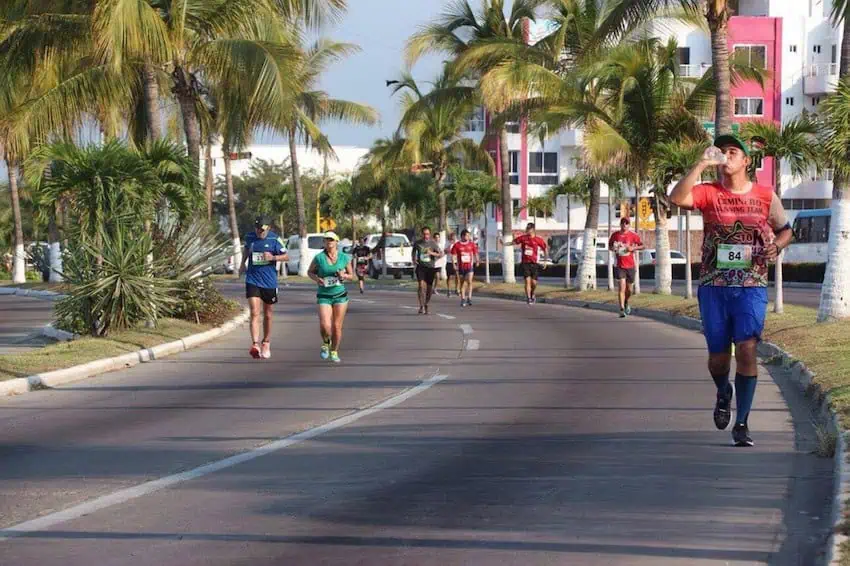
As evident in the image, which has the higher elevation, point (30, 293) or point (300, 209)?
point (300, 209)

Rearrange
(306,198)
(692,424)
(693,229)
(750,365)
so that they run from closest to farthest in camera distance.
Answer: (750,365), (692,424), (693,229), (306,198)

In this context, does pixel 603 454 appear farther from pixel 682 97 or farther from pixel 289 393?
pixel 682 97

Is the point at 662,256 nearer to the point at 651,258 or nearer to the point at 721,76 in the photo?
the point at 721,76

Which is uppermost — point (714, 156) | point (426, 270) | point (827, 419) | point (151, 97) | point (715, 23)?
point (715, 23)

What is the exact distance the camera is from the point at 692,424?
11.9m

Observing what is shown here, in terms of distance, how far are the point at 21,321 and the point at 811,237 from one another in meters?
42.1

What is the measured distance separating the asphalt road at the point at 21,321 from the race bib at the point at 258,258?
367 centimetres

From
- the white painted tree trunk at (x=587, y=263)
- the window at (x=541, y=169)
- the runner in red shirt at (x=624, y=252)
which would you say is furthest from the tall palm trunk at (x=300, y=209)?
the runner in red shirt at (x=624, y=252)

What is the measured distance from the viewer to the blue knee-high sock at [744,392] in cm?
1022

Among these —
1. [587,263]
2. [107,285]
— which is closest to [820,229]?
[587,263]

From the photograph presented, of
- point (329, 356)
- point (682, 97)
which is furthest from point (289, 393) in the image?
point (682, 97)

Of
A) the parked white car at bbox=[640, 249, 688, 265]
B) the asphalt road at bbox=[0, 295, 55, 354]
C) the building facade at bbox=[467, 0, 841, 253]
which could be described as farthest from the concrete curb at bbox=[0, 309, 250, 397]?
the building facade at bbox=[467, 0, 841, 253]

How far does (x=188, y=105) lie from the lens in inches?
1148

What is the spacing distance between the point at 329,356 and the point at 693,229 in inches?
2565
